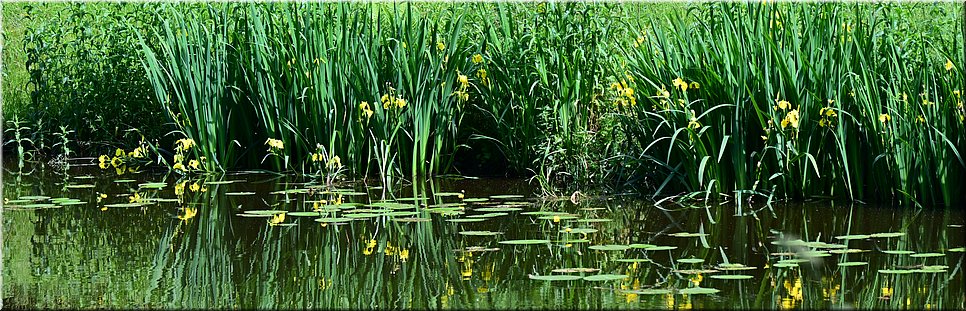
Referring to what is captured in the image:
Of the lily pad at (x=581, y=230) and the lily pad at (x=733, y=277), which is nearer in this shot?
the lily pad at (x=733, y=277)

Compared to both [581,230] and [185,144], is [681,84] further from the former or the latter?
[185,144]

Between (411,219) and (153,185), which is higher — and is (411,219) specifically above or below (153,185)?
below

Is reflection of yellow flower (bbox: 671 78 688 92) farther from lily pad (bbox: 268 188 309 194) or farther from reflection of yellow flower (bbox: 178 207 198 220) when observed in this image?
reflection of yellow flower (bbox: 178 207 198 220)

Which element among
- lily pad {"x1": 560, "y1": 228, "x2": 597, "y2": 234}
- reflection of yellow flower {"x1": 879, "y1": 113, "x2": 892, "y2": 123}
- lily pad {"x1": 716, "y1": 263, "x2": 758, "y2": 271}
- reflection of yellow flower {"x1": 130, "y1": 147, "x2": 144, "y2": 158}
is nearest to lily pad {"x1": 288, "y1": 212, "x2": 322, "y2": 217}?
lily pad {"x1": 560, "y1": 228, "x2": 597, "y2": 234}

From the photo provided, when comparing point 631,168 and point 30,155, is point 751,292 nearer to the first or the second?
point 631,168

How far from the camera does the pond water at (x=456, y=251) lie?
4.15 metres

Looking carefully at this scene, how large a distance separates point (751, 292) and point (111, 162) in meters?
4.76

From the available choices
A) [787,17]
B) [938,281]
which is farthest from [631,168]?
[938,281]

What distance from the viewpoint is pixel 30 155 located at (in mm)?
8430

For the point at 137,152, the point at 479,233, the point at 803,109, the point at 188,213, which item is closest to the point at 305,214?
the point at 188,213

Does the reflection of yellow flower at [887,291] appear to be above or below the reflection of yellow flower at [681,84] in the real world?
below

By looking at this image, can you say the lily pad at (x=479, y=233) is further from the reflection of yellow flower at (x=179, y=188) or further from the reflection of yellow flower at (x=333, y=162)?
the reflection of yellow flower at (x=179, y=188)

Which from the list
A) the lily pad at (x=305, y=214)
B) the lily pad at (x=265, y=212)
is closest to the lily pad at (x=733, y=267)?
the lily pad at (x=305, y=214)

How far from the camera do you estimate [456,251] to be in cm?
496
